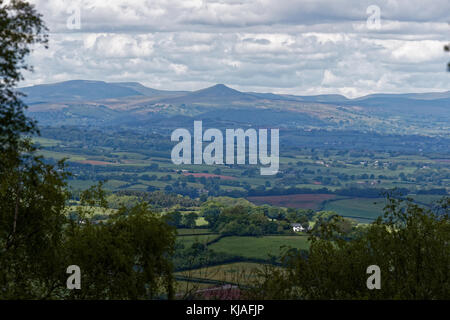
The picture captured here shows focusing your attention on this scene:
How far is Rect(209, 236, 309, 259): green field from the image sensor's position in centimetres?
7969

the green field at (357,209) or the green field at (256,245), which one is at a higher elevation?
the green field at (256,245)

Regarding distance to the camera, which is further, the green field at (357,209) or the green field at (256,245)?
the green field at (357,209)

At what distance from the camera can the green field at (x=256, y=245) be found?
7969 centimetres

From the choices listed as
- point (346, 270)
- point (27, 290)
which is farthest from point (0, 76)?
point (346, 270)

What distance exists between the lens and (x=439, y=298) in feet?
80.8

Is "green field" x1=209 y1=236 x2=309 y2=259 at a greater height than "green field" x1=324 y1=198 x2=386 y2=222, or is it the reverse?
"green field" x1=209 y1=236 x2=309 y2=259

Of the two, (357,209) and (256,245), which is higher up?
(256,245)

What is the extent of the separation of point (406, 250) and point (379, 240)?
1374 millimetres

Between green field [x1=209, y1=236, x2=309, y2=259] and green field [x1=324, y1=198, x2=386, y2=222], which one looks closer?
green field [x1=209, y1=236, x2=309, y2=259]

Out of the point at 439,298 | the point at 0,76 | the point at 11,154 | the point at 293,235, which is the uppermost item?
the point at 0,76

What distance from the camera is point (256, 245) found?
285 feet

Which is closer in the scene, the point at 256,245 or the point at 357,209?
the point at 256,245
